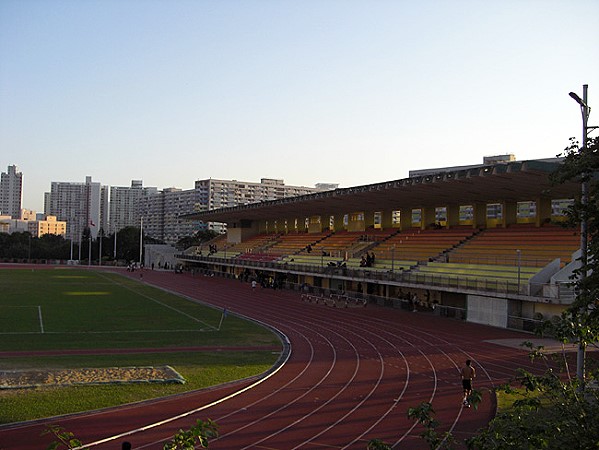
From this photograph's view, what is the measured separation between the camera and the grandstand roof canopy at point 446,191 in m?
30.1

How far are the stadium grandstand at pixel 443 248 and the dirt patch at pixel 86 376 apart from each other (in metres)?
10.8

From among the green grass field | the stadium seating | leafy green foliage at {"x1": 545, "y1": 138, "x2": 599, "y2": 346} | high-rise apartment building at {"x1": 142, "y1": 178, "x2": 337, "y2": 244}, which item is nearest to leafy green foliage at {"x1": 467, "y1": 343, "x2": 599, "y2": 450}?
leafy green foliage at {"x1": 545, "y1": 138, "x2": 599, "y2": 346}

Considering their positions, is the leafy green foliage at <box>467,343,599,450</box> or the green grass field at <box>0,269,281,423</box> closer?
the leafy green foliage at <box>467,343,599,450</box>

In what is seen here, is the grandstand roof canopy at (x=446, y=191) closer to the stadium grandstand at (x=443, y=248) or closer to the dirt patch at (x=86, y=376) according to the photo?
the stadium grandstand at (x=443, y=248)

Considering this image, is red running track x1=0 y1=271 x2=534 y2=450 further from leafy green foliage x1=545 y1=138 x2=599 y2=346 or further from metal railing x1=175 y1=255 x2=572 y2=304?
leafy green foliage x1=545 y1=138 x2=599 y2=346

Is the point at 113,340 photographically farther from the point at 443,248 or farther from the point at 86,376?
the point at 443,248

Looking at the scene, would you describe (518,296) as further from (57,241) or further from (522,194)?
(57,241)

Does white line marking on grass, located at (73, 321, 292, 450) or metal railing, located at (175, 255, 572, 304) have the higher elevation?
metal railing, located at (175, 255, 572, 304)

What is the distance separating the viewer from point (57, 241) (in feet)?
410

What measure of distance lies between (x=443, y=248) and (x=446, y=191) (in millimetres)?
3966

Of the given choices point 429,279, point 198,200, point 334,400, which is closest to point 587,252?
point 334,400

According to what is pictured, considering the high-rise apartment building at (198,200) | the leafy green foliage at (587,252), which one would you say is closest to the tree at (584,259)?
the leafy green foliage at (587,252)

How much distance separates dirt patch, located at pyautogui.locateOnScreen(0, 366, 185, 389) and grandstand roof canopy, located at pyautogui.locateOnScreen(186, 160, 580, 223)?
13870 mm

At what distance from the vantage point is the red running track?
39.3ft
